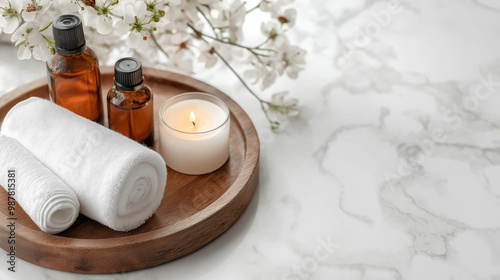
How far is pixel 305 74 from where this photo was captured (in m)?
1.18

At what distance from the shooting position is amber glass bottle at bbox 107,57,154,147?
84 cm

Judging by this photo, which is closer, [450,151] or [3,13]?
[3,13]

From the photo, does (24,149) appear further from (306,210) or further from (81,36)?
(306,210)

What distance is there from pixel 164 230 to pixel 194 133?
0.51ft

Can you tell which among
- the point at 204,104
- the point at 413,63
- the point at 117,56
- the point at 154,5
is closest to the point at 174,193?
the point at 204,104

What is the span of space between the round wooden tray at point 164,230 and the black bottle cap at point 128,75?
0.15m

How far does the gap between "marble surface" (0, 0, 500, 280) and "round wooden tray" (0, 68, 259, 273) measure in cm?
3

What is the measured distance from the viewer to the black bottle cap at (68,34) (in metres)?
0.80

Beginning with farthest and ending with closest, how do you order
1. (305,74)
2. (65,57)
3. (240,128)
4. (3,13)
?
(305,74) < (240,128) < (65,57) < (3,13)

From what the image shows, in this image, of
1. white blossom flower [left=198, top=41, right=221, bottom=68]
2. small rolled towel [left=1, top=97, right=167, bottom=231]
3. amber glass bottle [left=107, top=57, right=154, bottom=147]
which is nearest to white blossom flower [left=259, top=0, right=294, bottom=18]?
white blossom flower [left=198, top=41, right=221, bottom=68]

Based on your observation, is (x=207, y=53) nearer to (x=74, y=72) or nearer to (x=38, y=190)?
(x=74, y=72)

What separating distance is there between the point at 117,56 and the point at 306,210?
0.53 meters

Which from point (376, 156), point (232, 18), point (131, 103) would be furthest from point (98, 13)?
point (376, 156)

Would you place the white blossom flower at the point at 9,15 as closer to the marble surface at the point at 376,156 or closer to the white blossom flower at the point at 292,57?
the marble surface at the point at 376,156
